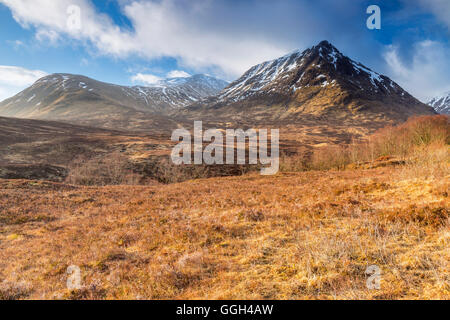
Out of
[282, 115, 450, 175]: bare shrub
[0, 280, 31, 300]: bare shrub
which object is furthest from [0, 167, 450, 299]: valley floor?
[282, 115, 450, 175]: bare shrub

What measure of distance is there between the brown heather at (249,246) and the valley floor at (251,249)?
34 millimetres

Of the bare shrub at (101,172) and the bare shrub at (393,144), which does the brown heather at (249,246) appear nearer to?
the bare shrub at (393,144)

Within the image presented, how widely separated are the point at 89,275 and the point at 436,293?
7.56 metres

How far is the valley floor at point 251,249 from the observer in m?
4.44

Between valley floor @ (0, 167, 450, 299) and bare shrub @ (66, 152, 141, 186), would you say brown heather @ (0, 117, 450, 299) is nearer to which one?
valley floor @ (0, 167, 450, 299)

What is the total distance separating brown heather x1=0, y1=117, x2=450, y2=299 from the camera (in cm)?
447

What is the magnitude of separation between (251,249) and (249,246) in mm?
225

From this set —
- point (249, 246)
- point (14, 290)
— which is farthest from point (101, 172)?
point (249, 246)

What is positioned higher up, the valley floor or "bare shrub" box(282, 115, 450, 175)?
"bare shrub" box(282, 115, 450, 175)

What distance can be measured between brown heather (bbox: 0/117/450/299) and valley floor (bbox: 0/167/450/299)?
34mm

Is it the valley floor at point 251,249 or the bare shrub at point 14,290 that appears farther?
the bare shrub at point 14,290

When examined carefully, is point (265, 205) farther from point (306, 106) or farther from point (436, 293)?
point (306, 106)

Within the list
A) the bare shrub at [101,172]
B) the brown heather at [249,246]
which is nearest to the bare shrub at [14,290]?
the brown heather at [249,246]

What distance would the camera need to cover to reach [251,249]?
6.31 metres
